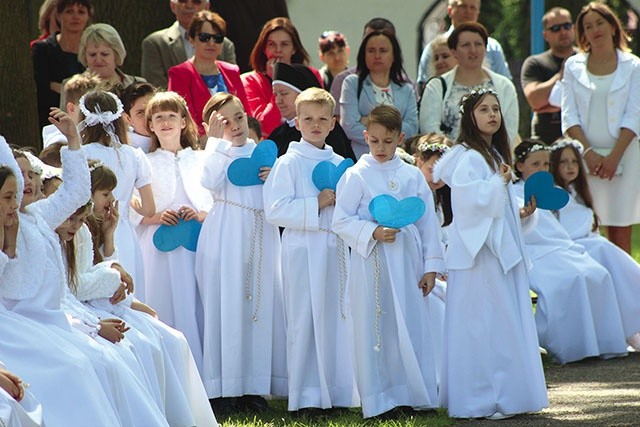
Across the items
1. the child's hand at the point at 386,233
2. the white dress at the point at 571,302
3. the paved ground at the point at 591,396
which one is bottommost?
the paved ground at the point at 591,396

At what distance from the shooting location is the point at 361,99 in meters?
10.7

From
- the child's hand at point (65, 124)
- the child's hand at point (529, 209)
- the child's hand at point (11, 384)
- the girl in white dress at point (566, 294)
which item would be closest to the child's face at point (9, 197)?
the child's hand at point (65, 124)

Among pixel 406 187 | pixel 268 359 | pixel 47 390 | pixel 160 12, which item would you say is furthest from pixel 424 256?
pixel 160 12

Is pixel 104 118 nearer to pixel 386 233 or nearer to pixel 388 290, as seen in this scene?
pixel 386 233

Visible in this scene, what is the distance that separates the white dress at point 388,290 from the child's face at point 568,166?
8.72ft

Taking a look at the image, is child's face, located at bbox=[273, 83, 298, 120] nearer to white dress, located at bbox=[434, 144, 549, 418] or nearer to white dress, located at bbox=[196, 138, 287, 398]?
white dress, located at bbox=[196, 138, 287, 398]

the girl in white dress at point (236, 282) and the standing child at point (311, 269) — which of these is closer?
the standing child at point (311, 269)

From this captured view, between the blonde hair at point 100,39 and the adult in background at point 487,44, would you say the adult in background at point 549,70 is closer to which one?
the adult in background at point 487,44

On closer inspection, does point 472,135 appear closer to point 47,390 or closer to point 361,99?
point 361,99

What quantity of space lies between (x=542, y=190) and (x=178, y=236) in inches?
92.9

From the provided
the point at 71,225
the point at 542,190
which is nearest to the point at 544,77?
the point at 542,190

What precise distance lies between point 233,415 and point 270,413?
0.25 meters

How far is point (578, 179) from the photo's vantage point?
1080 centimetres

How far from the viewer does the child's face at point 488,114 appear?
323 inches
